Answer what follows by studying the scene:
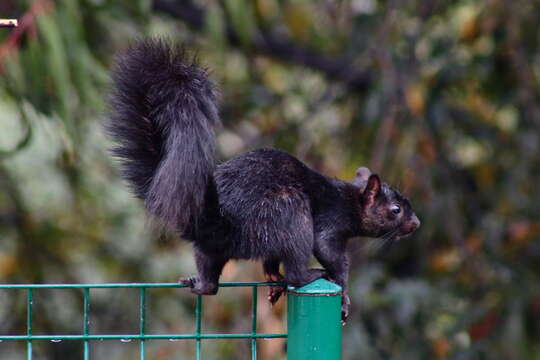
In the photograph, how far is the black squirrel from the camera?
2.02 m

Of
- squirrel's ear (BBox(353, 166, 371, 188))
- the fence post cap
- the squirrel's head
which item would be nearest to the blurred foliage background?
Answer: squirrel's ear (BBox(353, 166, 371, 188))

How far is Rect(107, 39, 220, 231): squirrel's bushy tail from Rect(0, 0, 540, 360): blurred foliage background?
1.06 meters

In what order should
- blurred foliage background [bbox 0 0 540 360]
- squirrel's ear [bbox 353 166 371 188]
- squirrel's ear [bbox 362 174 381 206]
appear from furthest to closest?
blurred foliage background [bbox 0 0 540 360], squirrel's ear [bbox 353 166 371 188], squirrel's ear [bbox 362 174 381 206]

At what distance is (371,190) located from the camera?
8.18 ft

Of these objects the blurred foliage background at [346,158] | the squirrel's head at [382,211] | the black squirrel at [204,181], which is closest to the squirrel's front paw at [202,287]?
the black squirrel at [204,181]

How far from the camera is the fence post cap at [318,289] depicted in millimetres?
1987

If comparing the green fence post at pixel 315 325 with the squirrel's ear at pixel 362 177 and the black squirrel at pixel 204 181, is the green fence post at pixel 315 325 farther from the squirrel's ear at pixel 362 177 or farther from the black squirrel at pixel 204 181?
the squirrel's ear at pixel 362 177

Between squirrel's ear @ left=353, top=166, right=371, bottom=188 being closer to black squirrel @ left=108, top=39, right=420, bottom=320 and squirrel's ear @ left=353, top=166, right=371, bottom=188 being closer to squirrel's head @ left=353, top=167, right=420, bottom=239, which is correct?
squirrel's head @ left=353, top=167, right=420, bottom=239

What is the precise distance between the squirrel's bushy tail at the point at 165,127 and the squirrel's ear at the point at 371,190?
0.54m

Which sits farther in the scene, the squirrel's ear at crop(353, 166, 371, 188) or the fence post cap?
the squirrel's ear at crop(353, 166, 371, 188)

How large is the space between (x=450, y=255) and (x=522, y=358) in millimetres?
→ 870

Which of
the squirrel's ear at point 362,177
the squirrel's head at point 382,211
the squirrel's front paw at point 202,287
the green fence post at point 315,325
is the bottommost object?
the green fence post at point 315,325

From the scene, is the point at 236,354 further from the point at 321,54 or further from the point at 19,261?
the point at 321,54

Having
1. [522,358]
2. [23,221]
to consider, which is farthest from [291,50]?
[522,358]
